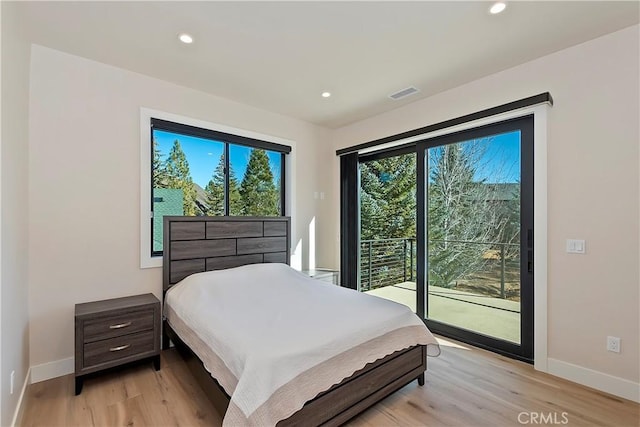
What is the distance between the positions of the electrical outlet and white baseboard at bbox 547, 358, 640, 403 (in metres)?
0.20

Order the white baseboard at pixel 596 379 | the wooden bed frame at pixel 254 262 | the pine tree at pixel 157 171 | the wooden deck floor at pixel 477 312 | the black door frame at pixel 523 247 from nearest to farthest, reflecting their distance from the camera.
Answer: the wooden bed frame at pixel 254 262
the white baseboard at pixel 596 379
the black door frame at pixel 523 247
the wooden deck floor at pixel 477 312
the pine tree at pixel 157 171

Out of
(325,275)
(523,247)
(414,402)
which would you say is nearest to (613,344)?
(523,247)

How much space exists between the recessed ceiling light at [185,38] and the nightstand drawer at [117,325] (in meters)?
2.23

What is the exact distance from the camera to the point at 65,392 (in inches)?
90.9

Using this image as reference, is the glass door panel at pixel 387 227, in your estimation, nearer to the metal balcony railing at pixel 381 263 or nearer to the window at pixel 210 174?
the metal balcony railing at pixel 381 263

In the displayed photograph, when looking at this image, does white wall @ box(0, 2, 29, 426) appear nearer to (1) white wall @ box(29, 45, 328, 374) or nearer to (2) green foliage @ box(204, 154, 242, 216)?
(1) white wall @ box(29, 45, 328, 374)

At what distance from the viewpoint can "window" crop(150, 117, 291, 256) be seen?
126 inches

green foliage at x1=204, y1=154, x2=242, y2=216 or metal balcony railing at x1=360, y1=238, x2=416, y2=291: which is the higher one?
green foliage at x1=204, y1=154, x2=242, y2=216

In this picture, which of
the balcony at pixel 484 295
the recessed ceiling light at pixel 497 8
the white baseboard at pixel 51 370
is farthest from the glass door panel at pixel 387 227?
the white baseboard at pixel 51 370

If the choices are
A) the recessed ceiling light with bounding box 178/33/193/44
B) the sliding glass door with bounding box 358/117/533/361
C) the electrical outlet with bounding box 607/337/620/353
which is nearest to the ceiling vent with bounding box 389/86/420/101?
the sliding glass door with bounding box 358/117/533/361

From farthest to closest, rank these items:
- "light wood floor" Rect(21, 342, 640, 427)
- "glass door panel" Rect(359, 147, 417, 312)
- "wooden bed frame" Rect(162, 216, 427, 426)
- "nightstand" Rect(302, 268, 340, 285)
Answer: "glass door panel" Rect(359, 147, 417, 312) → "nightstand" Rect(302, 268, 340, 285) → "light wood floor" Rect(21, 342, 640, 427) → "wooden bed frame" Rect(162, 216, 427, 426)

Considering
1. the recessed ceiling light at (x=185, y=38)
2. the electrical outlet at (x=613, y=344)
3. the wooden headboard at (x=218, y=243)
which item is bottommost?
the electrical outlet at (x=613, y=344)

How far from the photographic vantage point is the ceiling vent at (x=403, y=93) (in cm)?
331

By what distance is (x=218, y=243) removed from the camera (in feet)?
11.1
